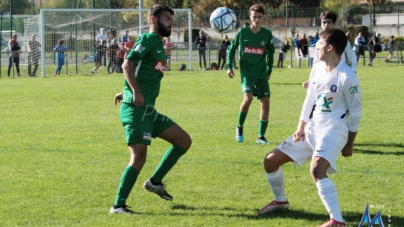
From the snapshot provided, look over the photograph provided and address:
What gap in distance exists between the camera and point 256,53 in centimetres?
1044

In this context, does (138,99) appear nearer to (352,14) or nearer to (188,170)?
(188,170)

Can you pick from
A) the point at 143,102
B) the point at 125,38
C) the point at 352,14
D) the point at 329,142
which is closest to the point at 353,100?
the point at 329,142

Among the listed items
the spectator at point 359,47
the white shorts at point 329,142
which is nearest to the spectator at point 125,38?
the spectator at point 359,47

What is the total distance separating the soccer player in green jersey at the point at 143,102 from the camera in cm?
605

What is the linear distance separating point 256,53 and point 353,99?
5191mm

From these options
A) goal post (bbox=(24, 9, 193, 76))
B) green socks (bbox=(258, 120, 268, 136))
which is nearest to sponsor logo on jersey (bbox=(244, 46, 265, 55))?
green socks (bbox=(258, 120, 268, 136))

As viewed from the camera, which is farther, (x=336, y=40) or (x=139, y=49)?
(x=139, y=49)

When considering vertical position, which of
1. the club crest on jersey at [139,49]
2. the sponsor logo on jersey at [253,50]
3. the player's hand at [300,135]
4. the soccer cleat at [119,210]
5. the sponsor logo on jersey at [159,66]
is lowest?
the soccer cleat at [119,210]

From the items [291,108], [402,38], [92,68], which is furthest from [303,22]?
[291,108]

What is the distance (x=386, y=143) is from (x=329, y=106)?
498 cm

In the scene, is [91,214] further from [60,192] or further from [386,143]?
[386,143]

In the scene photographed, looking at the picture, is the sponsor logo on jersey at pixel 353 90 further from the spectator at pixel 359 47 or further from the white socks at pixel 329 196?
the spectator at pixel 359 47

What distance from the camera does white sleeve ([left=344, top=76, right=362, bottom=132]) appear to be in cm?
531

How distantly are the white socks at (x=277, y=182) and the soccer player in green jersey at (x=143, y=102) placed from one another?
102 cm
